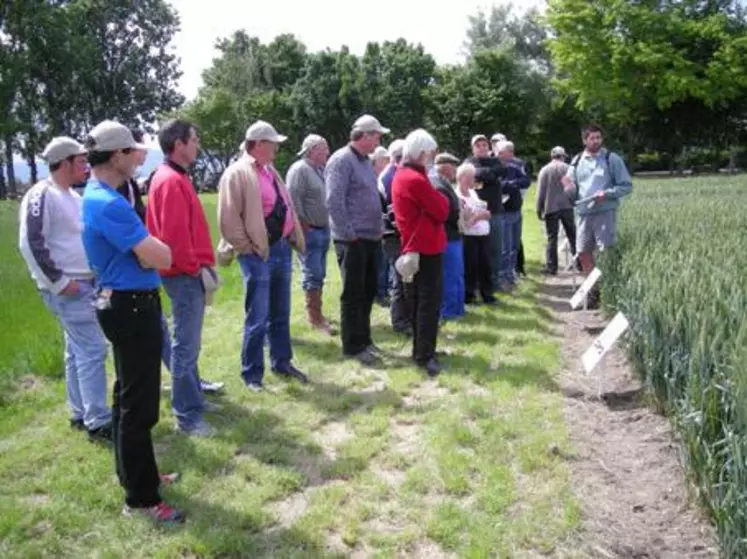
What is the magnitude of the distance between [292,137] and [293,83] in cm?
623

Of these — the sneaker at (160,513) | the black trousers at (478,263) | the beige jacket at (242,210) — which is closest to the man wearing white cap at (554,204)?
the black trousers at (478,263)

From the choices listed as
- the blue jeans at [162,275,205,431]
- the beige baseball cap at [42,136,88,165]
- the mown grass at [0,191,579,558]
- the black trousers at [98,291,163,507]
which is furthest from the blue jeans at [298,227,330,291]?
the black trousers at [98,291,163,507]

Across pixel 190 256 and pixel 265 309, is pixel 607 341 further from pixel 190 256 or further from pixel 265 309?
pixel 190 256

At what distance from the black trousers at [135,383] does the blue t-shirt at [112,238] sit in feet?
0.23

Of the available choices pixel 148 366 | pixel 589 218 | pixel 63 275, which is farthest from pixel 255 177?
pixel 589 218

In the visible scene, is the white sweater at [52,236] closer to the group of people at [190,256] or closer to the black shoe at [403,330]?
the group of people at [190,256]

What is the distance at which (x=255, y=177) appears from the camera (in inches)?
194

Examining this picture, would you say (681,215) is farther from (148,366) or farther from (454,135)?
(454,135)

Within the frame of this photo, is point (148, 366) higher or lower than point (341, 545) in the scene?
higher

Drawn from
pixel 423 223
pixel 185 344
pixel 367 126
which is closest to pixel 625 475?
pixel 423 223

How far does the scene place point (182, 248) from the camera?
4105mm

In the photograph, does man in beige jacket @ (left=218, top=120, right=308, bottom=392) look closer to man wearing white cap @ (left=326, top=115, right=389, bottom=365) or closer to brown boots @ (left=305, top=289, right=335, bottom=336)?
man wearing white cap @ (left=326, top=115, right=389, bottom=365)

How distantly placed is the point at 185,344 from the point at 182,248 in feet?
2.10

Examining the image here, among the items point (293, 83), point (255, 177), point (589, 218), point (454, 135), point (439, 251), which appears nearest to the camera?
point (255, 177)
